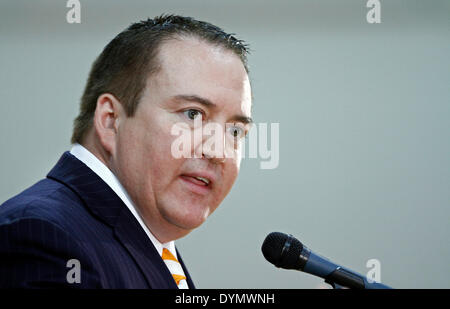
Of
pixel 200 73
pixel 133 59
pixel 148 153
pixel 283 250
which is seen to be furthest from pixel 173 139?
pixel 283 250

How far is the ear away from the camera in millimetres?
1372

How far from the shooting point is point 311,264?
4.06ft

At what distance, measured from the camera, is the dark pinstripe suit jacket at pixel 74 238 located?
3.13 feet

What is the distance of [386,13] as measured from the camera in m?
3.21

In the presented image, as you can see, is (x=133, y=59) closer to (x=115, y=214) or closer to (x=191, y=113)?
(x=191, y=113)

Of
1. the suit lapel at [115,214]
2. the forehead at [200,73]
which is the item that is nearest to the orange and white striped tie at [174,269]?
the suit lapel at [115,214]

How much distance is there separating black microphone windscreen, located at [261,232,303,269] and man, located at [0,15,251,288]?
205 mm

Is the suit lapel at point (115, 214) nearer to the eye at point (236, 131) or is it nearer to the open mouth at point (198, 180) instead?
the open mouth at point (198, 180)

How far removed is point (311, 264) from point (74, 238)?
23.4 inches

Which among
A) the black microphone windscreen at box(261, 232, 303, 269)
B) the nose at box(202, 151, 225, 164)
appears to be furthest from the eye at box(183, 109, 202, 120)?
the black microphone windscreen at box(261, 232, 303, 269)

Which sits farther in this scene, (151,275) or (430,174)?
(430,174)
